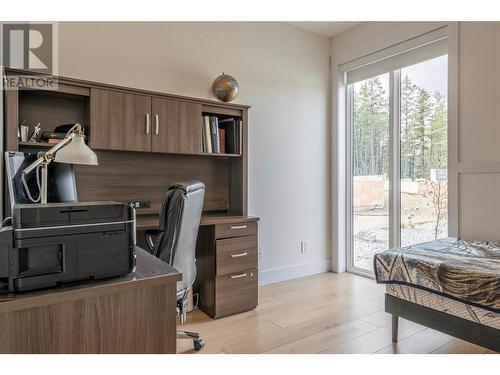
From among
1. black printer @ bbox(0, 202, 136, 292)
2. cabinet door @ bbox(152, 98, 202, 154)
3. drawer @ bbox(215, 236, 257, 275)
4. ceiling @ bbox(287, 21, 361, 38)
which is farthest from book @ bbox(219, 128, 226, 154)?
black printer @ bbox(0, 202, 136, 292)

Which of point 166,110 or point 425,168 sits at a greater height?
point 166,110

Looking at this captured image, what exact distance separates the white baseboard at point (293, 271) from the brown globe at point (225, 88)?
1.76m

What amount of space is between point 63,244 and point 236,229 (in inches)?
66.9

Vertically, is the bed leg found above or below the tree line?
below

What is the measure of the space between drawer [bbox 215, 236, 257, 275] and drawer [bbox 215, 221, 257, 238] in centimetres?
3

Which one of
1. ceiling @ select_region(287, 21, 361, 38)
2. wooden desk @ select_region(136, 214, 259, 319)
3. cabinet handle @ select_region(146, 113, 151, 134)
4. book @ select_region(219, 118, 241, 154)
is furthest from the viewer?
ceiling @ select_region(287, 21, 361, 38)

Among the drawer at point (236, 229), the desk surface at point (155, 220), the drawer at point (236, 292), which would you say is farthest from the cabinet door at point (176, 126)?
the drawer at point (236, 292)

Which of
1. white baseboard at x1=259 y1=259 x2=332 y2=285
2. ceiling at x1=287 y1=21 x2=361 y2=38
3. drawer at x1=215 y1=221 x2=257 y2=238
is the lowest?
white baseboard at x1=259 y1=259 x2=332 y2=285

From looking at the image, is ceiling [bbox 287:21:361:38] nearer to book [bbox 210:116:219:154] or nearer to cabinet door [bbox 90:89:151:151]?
book [bbox 210:116:219:154]

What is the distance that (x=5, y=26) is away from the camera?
231 cm

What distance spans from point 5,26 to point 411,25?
3321 millimetres

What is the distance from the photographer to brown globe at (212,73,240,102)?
2.94m

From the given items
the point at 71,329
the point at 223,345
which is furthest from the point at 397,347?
the point at 71,329

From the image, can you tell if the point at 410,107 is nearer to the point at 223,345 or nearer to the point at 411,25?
the point at 411,25
